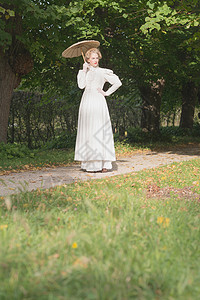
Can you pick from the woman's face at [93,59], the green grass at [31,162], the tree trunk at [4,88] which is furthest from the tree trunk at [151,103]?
the woman's face at [93,59]

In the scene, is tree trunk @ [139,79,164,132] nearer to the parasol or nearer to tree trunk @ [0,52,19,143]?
tree trunk @ [0,52,19,143]

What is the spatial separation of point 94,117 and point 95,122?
11cm

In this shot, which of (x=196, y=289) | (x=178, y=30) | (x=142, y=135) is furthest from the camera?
(x=142, y=135)

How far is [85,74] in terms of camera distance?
6734 millimetres

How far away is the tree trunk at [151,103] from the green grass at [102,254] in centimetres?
1144

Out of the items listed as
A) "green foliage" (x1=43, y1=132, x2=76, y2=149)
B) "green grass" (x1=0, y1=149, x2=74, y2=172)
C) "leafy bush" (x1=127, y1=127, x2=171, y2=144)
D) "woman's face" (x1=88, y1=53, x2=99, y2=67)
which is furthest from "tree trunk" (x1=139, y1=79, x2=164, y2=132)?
"woman's face" (x1=88, y1=53, x2=99, y2=67)

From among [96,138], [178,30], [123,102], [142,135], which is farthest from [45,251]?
[123,102]

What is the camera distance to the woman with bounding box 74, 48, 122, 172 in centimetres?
664

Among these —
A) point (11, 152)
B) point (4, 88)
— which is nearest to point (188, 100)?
point (4, 88)

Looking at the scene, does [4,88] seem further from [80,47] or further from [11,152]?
[80,47]

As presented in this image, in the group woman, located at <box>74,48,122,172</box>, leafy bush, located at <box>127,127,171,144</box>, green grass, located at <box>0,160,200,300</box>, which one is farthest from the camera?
leafy bush, located at <box>127,127,171,144</box>

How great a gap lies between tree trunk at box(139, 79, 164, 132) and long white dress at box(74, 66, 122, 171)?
326 inches

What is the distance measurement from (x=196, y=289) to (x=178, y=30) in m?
10.2

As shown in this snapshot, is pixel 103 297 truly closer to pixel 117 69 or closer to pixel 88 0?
pixel 88 0
